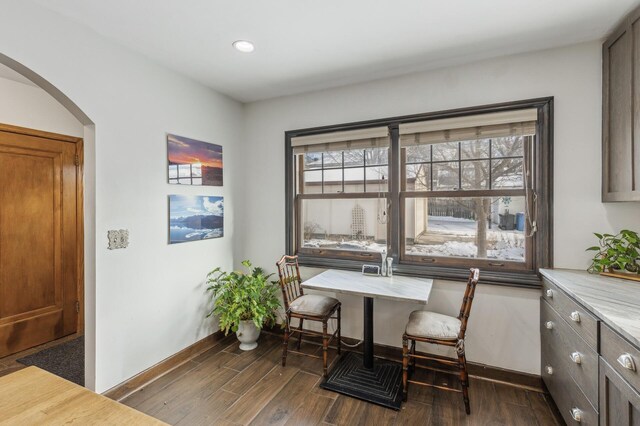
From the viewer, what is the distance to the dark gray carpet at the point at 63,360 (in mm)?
2570

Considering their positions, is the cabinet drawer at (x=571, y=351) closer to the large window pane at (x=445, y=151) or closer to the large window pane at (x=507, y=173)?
the large window pane at (x=507, y=173)

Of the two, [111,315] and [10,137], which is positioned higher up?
[10,137]

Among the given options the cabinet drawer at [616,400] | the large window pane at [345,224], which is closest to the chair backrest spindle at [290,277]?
the large window pane at [345,224]

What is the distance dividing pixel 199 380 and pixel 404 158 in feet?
8.68

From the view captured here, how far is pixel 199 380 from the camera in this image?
2506 millimetres

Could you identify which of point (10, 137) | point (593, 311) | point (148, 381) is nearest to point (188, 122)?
point (10, 137)

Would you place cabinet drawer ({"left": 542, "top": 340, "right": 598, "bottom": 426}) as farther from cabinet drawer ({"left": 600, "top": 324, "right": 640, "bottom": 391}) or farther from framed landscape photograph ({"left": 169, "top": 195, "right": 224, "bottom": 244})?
framed landscape photograph ({"left": 169, "top": 195, "right": 224, "bottom": 244})

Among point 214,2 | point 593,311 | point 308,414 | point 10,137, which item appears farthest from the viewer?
point 10,137

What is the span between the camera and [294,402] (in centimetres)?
222

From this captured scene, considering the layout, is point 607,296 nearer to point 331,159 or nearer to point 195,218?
point 331,159

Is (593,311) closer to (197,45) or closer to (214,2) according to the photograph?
(214,2)

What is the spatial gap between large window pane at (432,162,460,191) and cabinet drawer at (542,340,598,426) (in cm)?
143

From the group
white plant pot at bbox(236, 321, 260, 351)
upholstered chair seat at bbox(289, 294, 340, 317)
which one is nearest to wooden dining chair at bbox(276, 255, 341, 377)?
upholstered chair seat at bbox(289, 294, 340, 317)

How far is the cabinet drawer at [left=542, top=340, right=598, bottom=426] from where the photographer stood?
5.18ft
